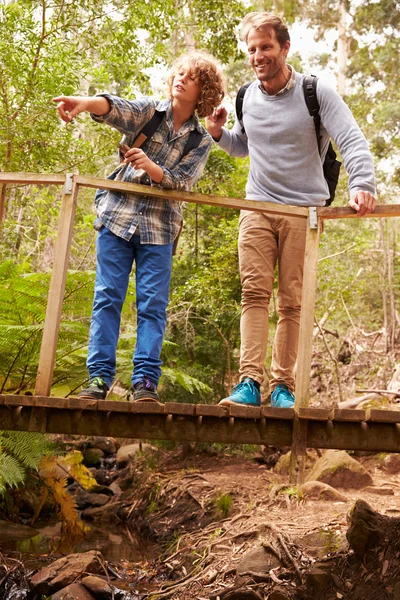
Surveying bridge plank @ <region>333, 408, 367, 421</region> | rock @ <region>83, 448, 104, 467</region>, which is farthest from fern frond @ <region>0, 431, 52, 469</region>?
rock @ <region>83, 448, 104, 467</region>

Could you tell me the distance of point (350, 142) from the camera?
3.60 meters

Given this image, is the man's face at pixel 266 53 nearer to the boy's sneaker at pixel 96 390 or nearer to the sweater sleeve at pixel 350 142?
the sweater sleeve at pixel 350 142

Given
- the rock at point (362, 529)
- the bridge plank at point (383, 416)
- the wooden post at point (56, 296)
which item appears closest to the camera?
the bridge plank at point (383, 416)

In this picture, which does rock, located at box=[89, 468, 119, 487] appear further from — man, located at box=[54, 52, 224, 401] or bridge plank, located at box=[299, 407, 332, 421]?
bridge plank, located at box=[299, 407, 332, 421]

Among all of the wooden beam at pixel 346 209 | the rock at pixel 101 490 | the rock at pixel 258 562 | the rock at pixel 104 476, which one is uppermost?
the wooden beam at pixel 346 209

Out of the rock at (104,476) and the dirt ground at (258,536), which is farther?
the rock at (104,476)

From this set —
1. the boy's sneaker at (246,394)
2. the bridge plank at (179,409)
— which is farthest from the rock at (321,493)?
the bridge plank at (179,409)

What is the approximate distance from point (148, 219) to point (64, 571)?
3347 millimetres

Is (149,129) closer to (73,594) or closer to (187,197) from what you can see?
(187,197)

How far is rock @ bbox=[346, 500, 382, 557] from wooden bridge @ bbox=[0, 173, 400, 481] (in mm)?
1246

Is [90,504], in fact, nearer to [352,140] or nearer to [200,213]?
[200,213]

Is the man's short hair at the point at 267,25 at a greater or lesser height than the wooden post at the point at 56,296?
greater

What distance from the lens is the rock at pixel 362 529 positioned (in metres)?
4.59

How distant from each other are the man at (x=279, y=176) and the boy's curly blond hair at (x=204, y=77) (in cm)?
20
